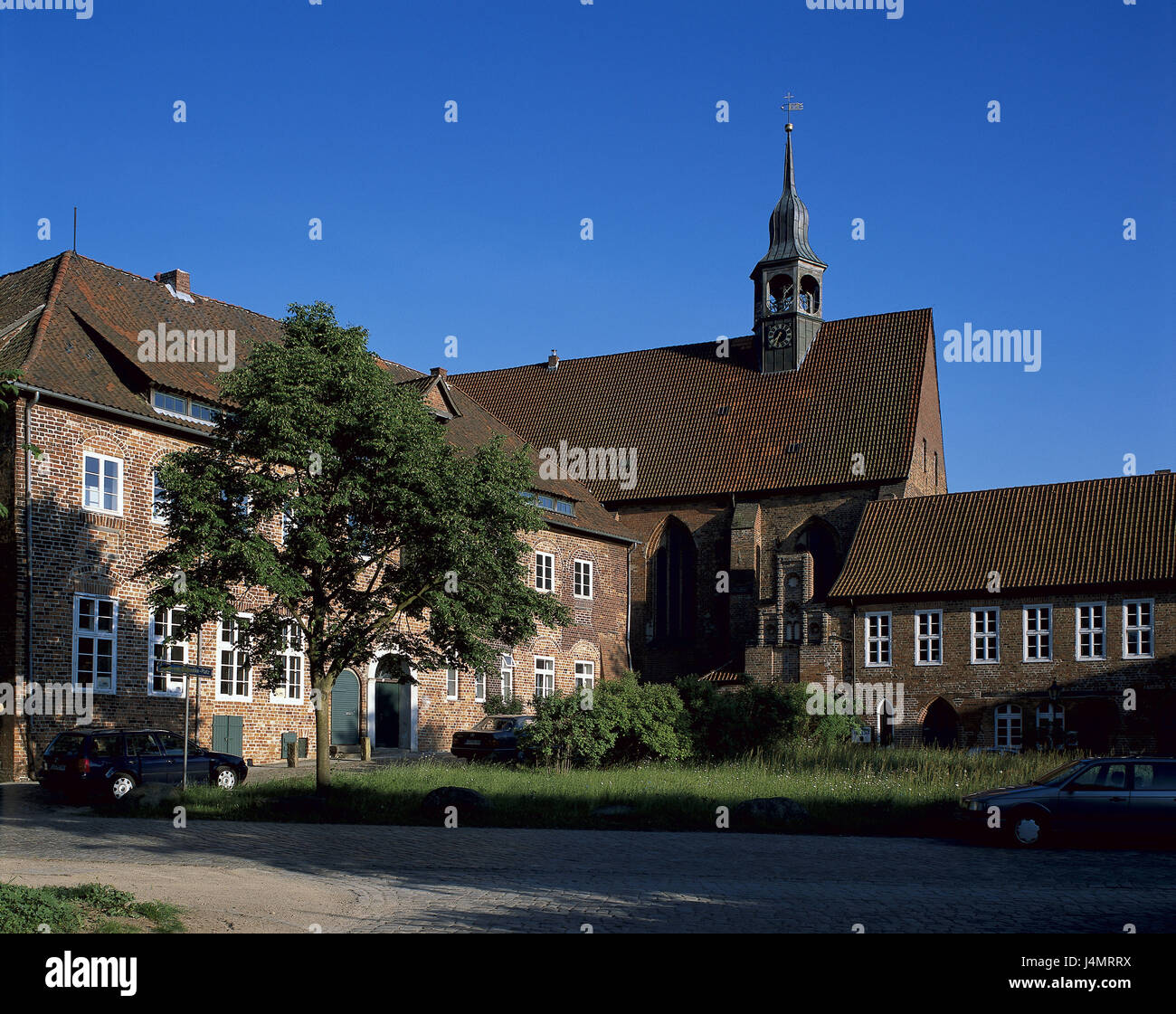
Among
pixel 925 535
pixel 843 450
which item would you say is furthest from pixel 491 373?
pixel 925 535

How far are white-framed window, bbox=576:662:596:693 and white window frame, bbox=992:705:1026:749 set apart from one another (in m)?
13.2

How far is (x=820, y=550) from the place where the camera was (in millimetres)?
46250

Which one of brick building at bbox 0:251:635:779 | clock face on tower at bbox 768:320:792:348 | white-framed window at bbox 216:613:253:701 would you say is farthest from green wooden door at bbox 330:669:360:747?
clock face on tower at bbox 768:320:792:348

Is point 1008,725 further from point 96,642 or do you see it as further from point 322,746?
point 96,642

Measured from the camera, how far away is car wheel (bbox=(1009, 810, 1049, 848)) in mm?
17000

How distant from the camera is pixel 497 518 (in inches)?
878

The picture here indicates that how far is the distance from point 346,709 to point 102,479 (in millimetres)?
9975

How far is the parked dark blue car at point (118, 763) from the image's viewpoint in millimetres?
21891

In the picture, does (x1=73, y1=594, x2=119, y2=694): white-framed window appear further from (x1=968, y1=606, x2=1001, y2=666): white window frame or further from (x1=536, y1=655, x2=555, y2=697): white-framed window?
(x1=968, y1=606, x2=1001, y2=666): white window frame

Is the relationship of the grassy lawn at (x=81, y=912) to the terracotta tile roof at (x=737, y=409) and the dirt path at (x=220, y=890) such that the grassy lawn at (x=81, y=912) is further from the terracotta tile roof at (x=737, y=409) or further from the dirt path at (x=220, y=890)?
the terracotta tile roof at (x=737, y=409)

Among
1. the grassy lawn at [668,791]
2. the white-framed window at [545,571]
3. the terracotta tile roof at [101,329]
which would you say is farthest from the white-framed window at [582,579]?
the grassy lawn at [668,791]

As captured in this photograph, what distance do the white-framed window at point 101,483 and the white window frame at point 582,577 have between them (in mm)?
19053

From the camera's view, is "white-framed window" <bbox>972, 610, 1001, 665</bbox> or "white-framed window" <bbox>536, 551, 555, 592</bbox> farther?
"white-framed window" <bbox>536, 551, 555, 592</bbox>
